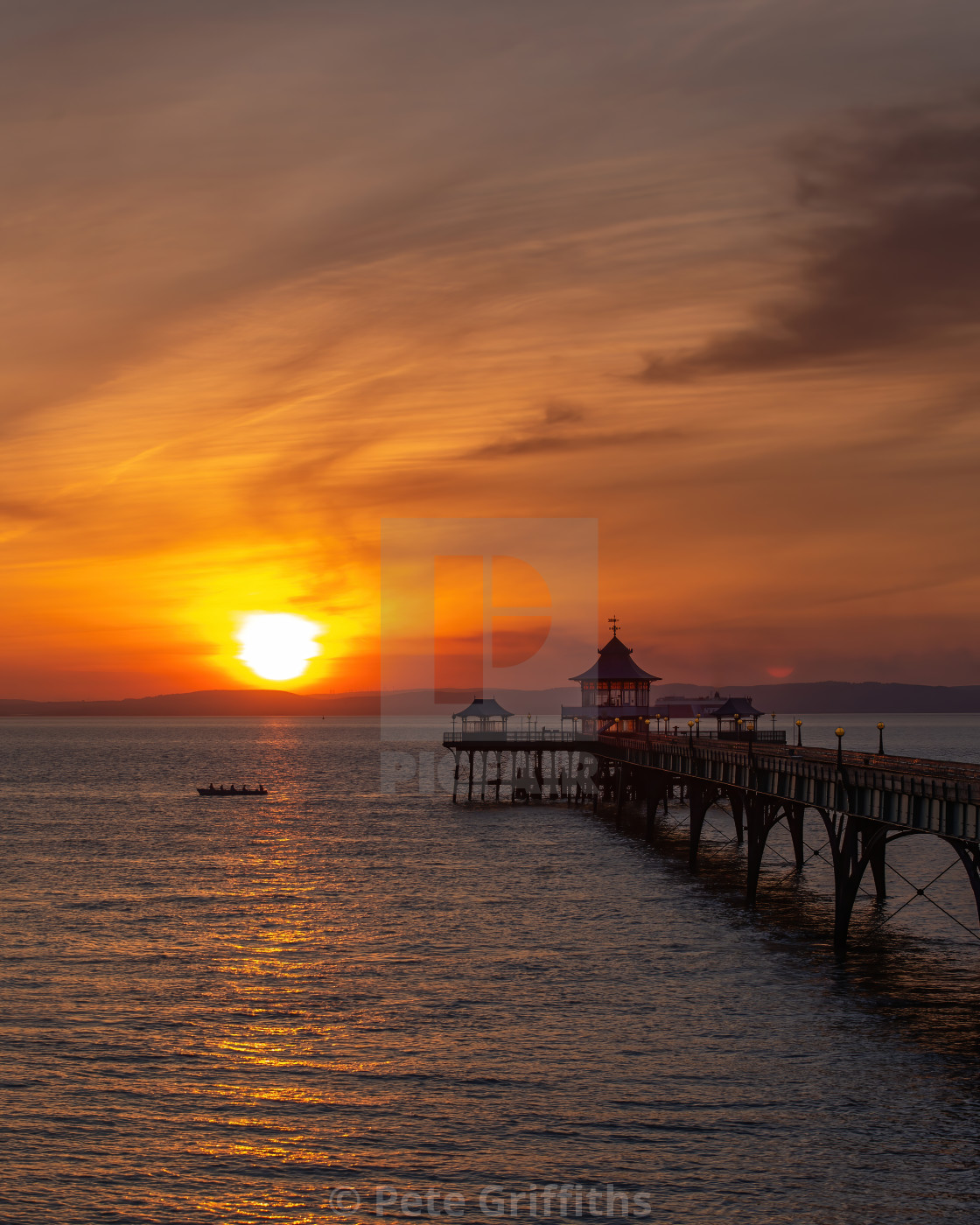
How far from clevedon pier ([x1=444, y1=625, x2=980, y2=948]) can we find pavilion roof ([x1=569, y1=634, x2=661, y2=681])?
0.10 metres

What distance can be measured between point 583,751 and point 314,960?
62593mm

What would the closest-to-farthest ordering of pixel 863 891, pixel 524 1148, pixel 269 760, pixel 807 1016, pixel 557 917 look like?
pixel 524 1148 → pixel 807 1016 → pixel 557 917 → pixel 863 891 → pixel 269 760

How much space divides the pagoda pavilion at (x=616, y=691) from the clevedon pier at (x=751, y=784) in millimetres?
98

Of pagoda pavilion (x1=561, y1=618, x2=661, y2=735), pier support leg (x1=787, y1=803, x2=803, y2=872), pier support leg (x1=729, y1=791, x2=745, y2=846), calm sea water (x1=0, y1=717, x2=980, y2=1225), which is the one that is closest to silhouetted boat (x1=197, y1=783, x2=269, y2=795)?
pagoda pavilion (x1=561, y1=618, x2=661, y2=735)

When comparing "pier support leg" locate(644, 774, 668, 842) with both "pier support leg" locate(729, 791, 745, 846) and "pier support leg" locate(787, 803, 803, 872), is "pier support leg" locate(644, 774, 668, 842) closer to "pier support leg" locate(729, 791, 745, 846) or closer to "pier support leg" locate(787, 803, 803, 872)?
"pier support leg" locate(729, 791, 745, 846)

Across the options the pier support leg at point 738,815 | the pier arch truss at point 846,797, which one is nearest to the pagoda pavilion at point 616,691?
the pier support leg at point 738,815

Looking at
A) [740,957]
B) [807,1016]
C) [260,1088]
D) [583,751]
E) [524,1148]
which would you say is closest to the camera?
[524,1148]

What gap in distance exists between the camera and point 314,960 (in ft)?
119

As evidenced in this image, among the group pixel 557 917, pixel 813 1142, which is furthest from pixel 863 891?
pixel 813 1142

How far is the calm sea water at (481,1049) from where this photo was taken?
65.7ft

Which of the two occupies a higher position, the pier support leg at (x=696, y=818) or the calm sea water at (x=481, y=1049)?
the pier support leg at (x=696, y=818)

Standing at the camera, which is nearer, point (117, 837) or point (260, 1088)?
point (260, 1088)

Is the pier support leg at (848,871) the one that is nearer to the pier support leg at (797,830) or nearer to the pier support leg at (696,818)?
the pier support leg at (696,818)

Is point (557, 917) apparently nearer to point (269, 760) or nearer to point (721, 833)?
point (721, 833)
